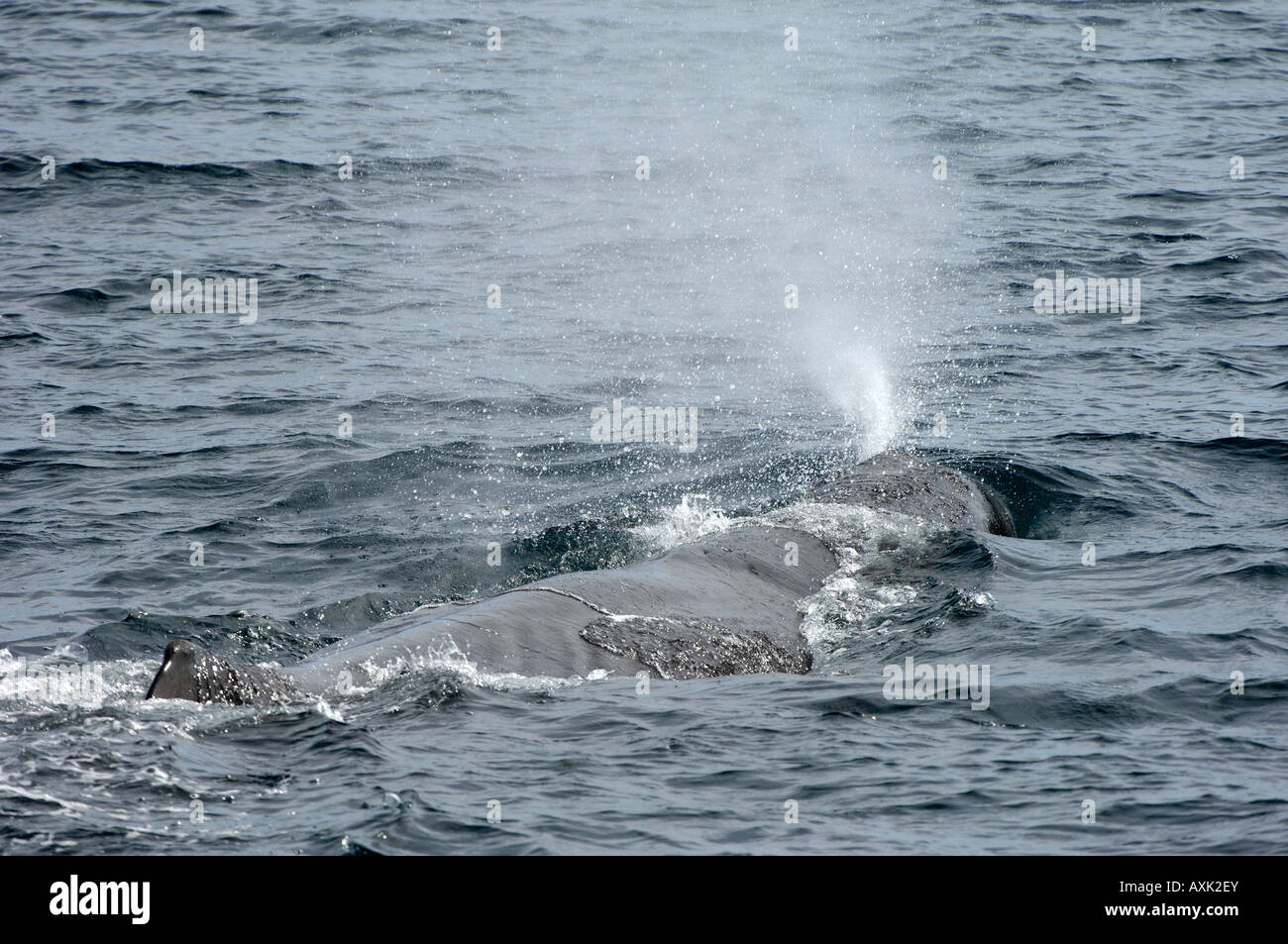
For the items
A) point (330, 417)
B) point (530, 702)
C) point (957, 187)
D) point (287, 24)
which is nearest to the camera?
point (530, 702)

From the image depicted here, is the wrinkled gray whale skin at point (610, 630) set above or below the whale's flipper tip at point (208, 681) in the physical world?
below

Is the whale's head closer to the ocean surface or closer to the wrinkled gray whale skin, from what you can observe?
the ocean surface

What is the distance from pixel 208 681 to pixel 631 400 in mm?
10744

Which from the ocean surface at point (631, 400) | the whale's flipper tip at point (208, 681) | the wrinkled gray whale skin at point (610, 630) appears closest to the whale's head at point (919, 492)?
the ocean surface at point (631, 400)

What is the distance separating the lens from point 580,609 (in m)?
10.1

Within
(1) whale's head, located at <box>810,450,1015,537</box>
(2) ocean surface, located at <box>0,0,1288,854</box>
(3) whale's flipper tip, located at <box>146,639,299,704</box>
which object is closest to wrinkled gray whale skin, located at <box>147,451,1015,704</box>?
(3) whale's flipper tip, located at <box>146,639,299,704</box>

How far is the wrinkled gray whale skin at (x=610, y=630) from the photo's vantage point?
826 centimetres

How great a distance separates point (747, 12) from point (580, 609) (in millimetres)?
35838

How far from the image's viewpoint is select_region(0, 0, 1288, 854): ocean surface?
25.2ft

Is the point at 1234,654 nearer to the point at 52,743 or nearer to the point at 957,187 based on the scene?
the point at 52,743

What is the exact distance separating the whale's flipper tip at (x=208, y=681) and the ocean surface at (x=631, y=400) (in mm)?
189

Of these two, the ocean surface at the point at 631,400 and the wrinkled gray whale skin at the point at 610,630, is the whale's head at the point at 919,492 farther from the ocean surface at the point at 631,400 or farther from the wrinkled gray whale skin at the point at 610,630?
the wrinkled gray whale skin at the point at 610,630

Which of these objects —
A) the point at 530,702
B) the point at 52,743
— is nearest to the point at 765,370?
the point at 530,702

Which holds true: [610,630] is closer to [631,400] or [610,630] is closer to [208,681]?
[208,681]
